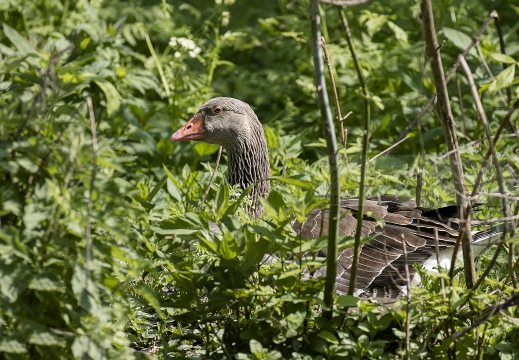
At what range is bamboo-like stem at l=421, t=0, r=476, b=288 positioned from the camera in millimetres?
3445

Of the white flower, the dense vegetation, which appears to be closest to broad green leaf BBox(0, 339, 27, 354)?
the dense vegetation

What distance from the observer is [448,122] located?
3.55 m

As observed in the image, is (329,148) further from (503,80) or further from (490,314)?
(490,314)

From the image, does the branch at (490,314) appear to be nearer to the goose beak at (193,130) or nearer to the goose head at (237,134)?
the goose head at (237,134)

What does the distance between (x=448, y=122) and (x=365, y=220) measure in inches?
64.9

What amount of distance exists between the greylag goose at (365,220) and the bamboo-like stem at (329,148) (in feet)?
4.20

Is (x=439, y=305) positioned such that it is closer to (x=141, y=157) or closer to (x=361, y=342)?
(x=361, y=342)

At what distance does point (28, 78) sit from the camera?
10.7ft

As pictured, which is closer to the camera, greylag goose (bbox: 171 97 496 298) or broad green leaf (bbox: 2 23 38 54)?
broad green leaf (bbox: 2 23 38 54)

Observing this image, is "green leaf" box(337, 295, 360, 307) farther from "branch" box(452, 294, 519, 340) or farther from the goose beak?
the goose beak

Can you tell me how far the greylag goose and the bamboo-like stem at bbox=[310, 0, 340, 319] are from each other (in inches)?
50.3

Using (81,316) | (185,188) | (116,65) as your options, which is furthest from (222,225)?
(116,65)

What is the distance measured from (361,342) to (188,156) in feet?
11.3

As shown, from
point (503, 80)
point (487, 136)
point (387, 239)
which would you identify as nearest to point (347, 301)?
point (487, 136)
